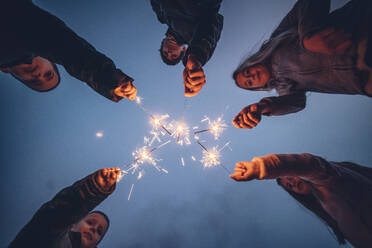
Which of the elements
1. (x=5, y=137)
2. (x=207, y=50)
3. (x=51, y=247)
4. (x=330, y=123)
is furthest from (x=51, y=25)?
(x=330, y=123)

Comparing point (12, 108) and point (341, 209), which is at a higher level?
point (12, 108)

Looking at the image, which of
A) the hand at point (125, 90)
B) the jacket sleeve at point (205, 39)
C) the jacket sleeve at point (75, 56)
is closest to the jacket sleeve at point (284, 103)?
the jacket sleeve at point (205, 39)

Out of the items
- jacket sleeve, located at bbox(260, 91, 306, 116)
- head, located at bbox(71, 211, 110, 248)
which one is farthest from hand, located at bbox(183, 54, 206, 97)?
head, located at bbox(71, 211, 110, 248)

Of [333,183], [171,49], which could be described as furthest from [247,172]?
[171,49]

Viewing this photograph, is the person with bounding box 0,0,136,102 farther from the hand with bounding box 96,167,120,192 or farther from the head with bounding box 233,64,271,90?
the head with bounding box 233,64,271,90

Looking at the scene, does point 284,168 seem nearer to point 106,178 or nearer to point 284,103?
point 284,103

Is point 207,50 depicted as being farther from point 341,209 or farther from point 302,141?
point 302,141
